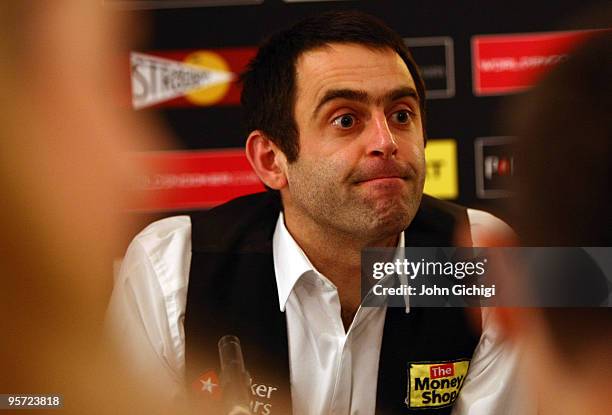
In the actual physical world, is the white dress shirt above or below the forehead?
below

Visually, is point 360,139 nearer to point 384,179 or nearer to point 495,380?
point 384,179

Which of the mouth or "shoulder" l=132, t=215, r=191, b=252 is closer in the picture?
the mouth

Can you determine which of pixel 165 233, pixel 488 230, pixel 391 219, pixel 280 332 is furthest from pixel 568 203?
pixel 165 233

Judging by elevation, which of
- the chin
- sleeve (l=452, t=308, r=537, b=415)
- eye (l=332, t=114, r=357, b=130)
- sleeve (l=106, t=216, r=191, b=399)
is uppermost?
eye (l=332, t=114, r=357, b=130)

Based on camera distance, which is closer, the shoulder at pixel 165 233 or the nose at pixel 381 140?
the nose at pixel 381 140

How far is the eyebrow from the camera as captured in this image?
3.82ft

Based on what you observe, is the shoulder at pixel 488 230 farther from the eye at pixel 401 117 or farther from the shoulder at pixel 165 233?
the shoulder at pixel 165 233

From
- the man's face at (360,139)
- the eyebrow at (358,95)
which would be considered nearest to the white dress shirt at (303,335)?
the man's face at (360,139)

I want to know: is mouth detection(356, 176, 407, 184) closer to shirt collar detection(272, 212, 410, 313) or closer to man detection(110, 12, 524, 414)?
man detection(110, 12, 524, 414)

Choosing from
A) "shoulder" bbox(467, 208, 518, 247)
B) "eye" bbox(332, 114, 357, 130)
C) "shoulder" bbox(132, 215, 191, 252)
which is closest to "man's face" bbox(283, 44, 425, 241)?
"eye" bbox(332, 114, 357, 130)

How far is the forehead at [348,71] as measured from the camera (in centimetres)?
117

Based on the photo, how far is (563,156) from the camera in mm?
1170

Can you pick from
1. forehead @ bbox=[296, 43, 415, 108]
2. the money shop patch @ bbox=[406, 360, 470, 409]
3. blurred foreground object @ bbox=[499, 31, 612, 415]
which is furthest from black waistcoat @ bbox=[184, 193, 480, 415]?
forehead @ bbox=[296, 43, 415, 108]

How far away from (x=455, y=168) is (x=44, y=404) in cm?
81
